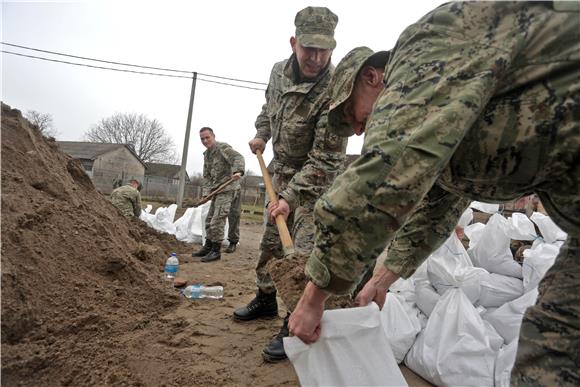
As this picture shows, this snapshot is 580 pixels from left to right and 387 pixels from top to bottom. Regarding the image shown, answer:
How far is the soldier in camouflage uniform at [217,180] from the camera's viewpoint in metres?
5.51

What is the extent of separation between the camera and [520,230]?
297 centimetres

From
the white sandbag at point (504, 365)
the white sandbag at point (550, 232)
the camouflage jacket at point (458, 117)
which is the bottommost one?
the white sandbag at point (504, 365)

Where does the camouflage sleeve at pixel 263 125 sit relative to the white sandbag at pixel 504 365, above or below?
above

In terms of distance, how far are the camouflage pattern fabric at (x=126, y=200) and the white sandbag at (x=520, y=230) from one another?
599cm

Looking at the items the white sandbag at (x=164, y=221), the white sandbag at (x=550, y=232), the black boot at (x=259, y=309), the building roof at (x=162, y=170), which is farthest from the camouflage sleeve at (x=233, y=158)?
the building roof at (x=162, y=170)

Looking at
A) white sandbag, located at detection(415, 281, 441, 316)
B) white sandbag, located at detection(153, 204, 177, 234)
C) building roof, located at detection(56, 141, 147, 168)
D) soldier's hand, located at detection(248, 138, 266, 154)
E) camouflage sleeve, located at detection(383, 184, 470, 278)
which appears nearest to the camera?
camouflage sleeve, located at detection(383, 184, 470, 278)

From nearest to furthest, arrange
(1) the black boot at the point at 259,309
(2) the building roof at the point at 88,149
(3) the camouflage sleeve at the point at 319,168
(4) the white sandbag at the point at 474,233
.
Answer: (3) the camouflage sleeve at the point at 319,168, (1) the black boot at the point at 259,309, (4) the white sandbag at the point at 474,233, (2) the building roof at the point at 88,149

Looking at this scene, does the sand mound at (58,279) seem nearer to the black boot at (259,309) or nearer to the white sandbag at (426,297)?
the black boot at (259,309)

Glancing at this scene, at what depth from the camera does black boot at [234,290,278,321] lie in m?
2.70

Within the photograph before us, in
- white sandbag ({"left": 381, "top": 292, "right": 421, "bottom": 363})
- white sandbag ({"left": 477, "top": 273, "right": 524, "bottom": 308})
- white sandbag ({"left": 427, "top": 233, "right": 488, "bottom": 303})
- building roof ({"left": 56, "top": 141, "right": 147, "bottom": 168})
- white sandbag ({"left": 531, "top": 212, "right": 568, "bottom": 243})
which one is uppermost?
white sandbag ({"left": 531, "top": 212, "right": 568, "bottom": 243})

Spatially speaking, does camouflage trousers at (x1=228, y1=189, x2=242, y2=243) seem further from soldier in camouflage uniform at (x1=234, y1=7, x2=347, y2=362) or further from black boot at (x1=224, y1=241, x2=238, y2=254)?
soldier in camouflage uniform at (x1=234, y1=7, x2=347, y2=362)

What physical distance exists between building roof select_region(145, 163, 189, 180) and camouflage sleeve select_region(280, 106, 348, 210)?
40.1m

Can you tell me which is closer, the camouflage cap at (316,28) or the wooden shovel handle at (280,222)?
the wooden shovel handle at (280,222)

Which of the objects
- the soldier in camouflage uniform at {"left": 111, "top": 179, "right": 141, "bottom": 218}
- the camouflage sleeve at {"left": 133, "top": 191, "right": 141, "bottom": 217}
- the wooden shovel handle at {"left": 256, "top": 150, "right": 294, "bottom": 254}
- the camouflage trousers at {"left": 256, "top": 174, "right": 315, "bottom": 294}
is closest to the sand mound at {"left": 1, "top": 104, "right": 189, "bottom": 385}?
the camouflage trousers at {"left": 256, "top": 174, "right": 315, "bottom": 294}
